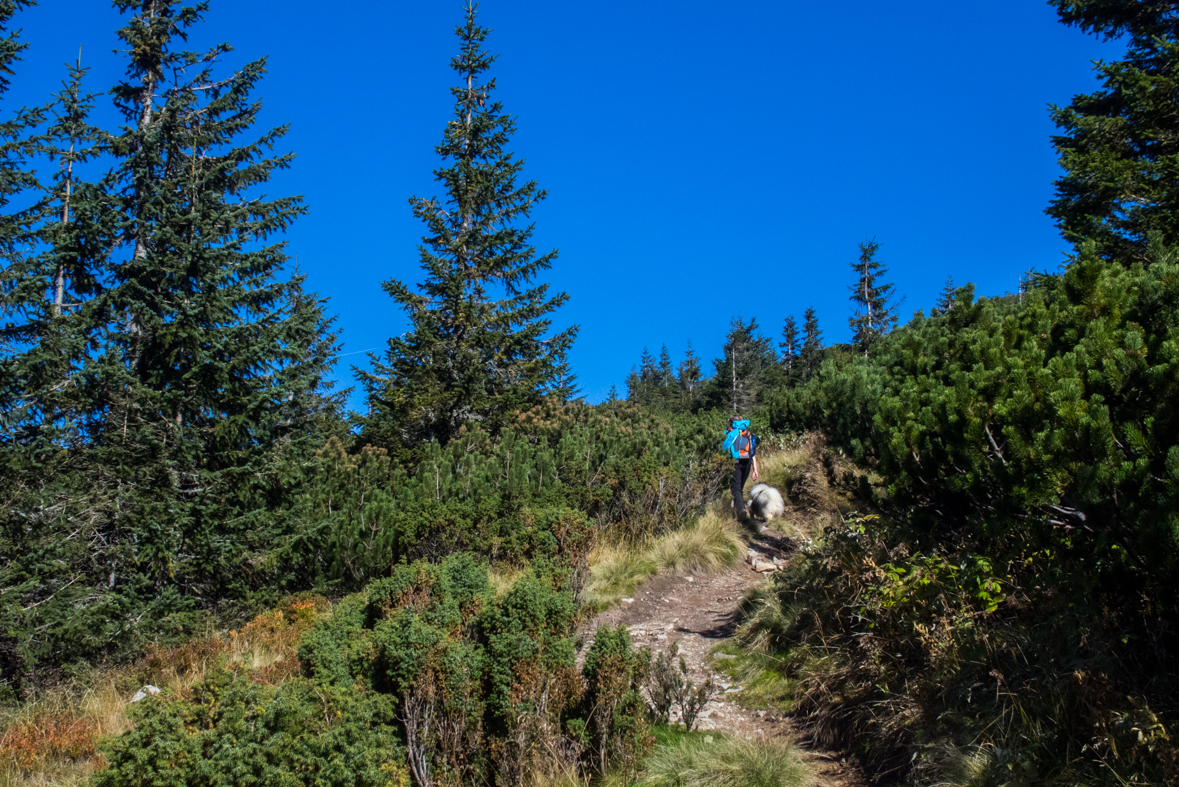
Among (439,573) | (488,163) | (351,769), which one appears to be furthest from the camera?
(488,163)

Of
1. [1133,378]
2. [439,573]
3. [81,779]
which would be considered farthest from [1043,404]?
[81,779]

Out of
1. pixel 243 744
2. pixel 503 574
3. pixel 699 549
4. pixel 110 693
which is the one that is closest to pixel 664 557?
pixel 699 549

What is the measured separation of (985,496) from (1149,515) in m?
0.99

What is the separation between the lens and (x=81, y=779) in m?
3.76

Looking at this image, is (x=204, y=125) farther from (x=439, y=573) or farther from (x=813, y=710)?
(x=813, y=710)

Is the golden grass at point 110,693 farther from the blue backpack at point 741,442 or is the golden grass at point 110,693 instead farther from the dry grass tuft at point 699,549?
the blue backpack at point 741,442

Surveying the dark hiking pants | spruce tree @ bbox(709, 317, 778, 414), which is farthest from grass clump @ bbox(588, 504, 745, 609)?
spruce tree @ bbox(709, 317, 778, 414)

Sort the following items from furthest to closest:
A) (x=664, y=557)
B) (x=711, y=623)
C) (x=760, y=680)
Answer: (x=664, y=557), (x=711, y=623), (x=760, y=680)

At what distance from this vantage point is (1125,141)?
9273 millimetres

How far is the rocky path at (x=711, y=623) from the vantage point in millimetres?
4305

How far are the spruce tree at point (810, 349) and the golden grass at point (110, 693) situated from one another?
34.6 metres

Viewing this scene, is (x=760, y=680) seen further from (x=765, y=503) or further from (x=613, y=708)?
(x=765, y=503)

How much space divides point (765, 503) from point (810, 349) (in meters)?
33.3

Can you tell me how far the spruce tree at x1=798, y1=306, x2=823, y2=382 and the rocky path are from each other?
30.9 m
